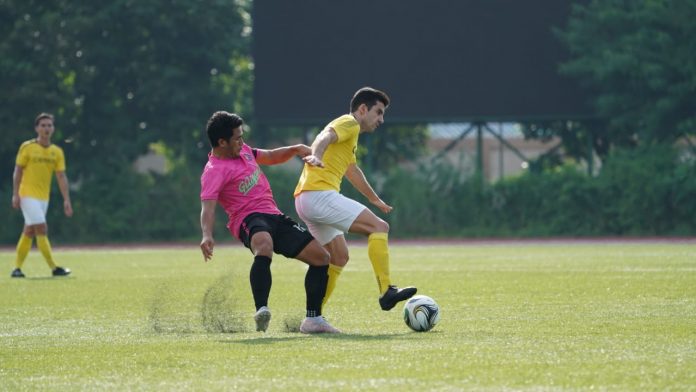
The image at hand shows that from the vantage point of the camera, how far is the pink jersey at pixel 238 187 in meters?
10.3

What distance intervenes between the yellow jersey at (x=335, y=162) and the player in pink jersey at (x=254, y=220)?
16.0 inches

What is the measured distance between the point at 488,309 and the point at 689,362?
4.24 meters

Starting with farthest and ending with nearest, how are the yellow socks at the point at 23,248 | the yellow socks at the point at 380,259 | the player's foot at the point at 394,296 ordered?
the yellow socks at the point at 23,248
the yellow socks at the point at 380,259
the player's foot at the point at 394,296

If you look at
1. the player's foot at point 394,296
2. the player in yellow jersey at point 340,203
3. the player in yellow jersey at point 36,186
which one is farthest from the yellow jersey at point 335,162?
the player in yellow jersey at point 36,186

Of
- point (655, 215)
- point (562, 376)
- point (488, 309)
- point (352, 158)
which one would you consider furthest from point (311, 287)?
point (655, 215)

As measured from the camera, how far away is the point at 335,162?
1090cm

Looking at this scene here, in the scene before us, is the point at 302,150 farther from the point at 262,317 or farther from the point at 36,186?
the point at 36,186

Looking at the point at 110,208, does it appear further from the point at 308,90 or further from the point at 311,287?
the point at 311,287

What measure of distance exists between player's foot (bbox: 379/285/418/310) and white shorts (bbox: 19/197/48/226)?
9.77m

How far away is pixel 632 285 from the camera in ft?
48.2

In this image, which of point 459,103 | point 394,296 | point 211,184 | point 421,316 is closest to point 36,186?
point 211,184

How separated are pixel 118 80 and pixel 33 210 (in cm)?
2109

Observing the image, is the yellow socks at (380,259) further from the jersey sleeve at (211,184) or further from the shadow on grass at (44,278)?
the shadow on grass at (44,278)

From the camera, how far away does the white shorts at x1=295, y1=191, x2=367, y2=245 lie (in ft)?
34.6
